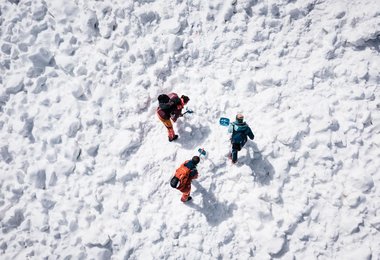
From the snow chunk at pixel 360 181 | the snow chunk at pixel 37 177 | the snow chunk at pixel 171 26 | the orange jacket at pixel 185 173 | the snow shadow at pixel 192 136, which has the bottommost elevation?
the snow chunk at pixel 360 181

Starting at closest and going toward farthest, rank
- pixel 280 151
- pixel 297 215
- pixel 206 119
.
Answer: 1. pixel 297 215
2. pixel 280 151
3. pixel 206 119

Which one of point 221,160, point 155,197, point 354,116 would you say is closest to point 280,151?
point 221,160

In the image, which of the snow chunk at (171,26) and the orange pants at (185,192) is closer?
the orange pants at (185,192)

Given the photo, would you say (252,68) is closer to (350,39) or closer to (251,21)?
(251,21)

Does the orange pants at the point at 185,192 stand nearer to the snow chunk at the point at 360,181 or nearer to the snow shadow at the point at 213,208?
the snow shadow at the point at 213,208

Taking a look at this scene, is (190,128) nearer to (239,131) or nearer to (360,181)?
(239,131)

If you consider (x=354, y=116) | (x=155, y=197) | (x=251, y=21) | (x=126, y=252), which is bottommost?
(x=126, y=252)

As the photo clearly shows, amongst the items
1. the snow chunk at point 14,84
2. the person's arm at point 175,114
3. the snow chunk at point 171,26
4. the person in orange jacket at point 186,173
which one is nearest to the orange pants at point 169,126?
the person's arm at point 175,114

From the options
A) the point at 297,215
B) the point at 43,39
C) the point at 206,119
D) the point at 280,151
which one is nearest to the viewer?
the point at 297,215
